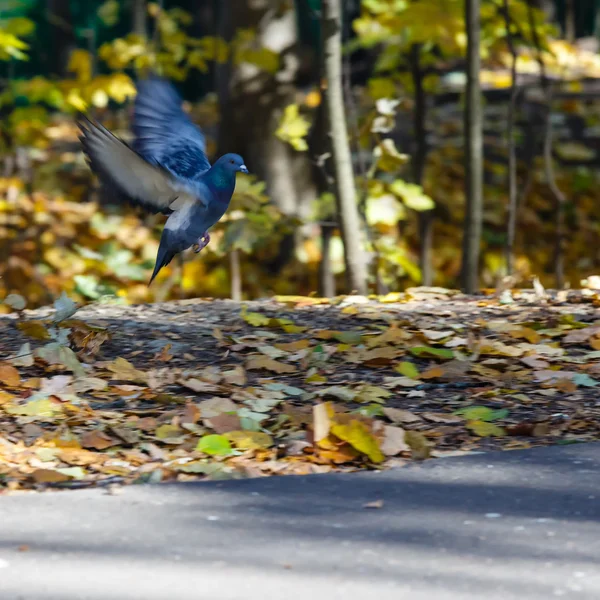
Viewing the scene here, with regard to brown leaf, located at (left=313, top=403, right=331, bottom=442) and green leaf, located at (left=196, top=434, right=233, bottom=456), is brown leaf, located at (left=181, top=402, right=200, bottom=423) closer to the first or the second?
green leaf, located at (left=196, top=434, right=233, bottom=456)

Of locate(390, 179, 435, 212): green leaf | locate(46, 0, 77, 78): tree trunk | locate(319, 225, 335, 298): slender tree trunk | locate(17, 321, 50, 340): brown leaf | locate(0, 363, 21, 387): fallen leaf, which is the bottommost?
locate(319, 225, 335, 298): slender tree trunk

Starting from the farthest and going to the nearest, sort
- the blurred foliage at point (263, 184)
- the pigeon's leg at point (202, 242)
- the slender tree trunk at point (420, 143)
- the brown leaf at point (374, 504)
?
the slender tree trunk at point (420, 143), the blurred foliage at point (263, 184), the pigeon's leg at point (202, 242), the brown leaf at point (374, 504)

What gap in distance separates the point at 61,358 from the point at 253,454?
1.11 m

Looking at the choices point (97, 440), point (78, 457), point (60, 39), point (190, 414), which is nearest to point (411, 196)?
point (190, 414)

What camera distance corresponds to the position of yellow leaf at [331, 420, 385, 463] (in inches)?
139

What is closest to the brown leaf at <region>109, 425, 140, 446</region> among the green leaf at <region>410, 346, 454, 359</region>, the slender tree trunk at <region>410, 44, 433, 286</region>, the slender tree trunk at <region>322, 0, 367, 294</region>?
the green leaf at <region>410, 346, 454, 359</region>

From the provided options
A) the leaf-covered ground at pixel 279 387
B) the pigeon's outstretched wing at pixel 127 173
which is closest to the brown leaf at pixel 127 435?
the leaf-covered ground at pixel 279 387

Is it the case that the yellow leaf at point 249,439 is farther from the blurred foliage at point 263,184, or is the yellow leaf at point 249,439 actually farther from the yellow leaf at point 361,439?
the blurred foliage at point 263,184

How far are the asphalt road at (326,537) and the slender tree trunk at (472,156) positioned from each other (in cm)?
391

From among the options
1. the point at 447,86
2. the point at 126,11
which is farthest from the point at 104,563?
the point at 126,11

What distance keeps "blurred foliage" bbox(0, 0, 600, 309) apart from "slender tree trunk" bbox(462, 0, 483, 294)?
1.49 feet

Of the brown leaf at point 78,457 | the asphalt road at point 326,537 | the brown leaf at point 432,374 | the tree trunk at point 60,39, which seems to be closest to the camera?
the asphalt road at point 326,537

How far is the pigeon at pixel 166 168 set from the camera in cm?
434

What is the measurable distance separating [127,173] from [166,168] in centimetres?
16
